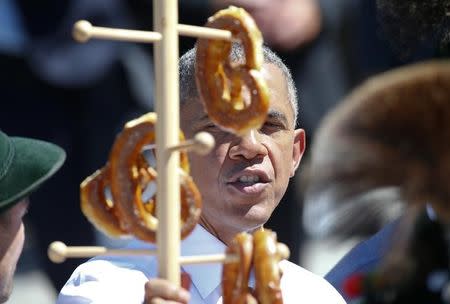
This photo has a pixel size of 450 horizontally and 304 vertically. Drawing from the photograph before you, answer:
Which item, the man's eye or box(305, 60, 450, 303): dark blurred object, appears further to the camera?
the man's eye

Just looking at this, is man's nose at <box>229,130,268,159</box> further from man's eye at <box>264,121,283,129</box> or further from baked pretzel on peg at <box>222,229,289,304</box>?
baked pretzel on peg at <box>222,229,289,304</box>

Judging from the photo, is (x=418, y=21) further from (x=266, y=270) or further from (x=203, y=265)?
(x=266, y=270)

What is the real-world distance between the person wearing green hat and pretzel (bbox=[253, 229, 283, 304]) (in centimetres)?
67

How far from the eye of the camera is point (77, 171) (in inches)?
192

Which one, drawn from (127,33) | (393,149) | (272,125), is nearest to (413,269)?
(393,149)

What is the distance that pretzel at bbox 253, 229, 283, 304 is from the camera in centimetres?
220

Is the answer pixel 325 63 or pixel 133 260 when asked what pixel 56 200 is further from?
pixel 133 260

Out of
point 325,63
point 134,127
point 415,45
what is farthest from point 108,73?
point 134,127

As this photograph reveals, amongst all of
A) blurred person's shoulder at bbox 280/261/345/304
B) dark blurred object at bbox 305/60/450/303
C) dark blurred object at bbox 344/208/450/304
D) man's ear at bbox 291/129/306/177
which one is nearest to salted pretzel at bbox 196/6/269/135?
dark blurred object at bbox 305/60/450/303

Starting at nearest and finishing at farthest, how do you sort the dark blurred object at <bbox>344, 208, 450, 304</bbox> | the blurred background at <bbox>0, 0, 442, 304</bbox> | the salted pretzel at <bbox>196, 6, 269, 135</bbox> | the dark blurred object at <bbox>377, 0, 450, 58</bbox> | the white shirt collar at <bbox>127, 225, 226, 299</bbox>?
the dark blurred object at <bbox>344, 208, 450, 304</bbox> < the salted pretzel at <bbox>196, 6, 269, 135</bbox> < the white shirt collar at <bbox>127, 225, 226, 299</bbox> < the dark blurred object at <bbox>377, 0, 450, 58</bbox> < the blurred background at <bbox>0, 0, 442, 304</bbox>

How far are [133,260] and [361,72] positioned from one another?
2.35 meters

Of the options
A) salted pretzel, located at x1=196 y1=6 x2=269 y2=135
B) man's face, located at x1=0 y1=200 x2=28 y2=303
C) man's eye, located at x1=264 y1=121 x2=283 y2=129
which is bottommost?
man's face, located at x1=0 y1=200 x2=28 y2=303

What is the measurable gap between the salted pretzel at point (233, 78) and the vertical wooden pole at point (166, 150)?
10 cm

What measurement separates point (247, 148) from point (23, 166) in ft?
1.67
